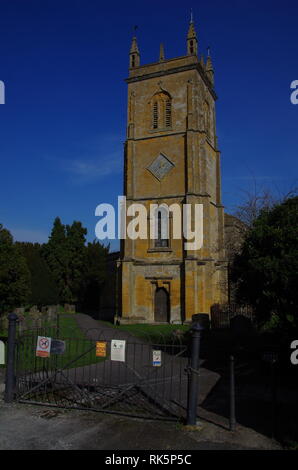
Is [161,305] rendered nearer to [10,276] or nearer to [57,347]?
[10,276]

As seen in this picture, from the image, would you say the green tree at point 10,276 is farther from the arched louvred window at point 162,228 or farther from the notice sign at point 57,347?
the arched louvred window at point 162,228

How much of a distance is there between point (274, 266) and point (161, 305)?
1756cm

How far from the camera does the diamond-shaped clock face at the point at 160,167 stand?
1082 inches

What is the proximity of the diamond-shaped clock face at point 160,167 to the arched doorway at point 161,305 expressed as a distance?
8.04 m

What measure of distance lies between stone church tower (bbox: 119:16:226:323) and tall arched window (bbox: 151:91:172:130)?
74 millimetres

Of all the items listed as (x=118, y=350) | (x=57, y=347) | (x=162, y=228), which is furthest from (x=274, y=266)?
(x=162, y=228)

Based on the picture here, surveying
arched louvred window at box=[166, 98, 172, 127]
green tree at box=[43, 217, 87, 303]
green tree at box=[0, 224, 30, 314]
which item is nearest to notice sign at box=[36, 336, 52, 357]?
green tree at box=[0, 224, 30, 314]

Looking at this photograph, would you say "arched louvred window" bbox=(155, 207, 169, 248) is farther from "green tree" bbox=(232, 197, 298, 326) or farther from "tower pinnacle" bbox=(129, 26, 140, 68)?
"green tree" bbox=(232, 197, 298, 326)

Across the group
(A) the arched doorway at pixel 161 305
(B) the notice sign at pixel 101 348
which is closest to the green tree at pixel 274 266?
(B) the notice sign at pixel 101 348

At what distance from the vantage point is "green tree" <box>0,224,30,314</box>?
13852 millimetres

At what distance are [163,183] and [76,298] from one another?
791 inches

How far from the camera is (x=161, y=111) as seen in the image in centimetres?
2862
